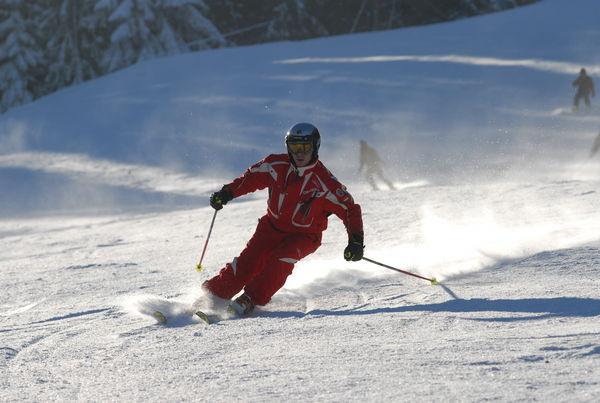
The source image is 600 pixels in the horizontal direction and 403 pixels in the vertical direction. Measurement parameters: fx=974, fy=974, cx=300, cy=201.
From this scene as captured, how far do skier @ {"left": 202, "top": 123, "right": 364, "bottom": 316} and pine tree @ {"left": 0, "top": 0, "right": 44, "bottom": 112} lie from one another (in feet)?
109

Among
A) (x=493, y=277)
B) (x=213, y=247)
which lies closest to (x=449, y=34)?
(x=213, y=247)

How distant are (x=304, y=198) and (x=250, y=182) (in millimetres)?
453

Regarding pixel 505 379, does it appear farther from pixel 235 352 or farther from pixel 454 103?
pixel 454 103

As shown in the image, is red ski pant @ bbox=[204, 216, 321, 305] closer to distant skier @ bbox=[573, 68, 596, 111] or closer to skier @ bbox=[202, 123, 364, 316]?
skier @ bbox=[202, 123, 364, 316]

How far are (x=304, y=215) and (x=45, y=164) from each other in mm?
16692

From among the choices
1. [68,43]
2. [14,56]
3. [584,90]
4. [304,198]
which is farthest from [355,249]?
[68,43]

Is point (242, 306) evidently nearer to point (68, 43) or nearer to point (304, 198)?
point (304, 198)

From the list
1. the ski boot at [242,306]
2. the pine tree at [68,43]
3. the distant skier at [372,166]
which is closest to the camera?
the ski boot at [242,306]

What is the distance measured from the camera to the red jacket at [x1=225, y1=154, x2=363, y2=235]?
6268 mm

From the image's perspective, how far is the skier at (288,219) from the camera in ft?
19.9

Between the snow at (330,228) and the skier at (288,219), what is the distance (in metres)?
0.24

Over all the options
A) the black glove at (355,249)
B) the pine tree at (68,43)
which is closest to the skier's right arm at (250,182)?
the black glove at (355,249)

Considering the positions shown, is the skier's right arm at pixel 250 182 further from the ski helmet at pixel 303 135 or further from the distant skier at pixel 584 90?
the distant skier at pixel 584 90

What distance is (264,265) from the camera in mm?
6320
